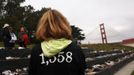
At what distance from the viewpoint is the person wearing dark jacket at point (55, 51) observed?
4.89 metres

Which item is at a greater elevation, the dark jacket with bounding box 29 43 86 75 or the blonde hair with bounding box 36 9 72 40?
the blonde hair with bounding box 36 9 72 40

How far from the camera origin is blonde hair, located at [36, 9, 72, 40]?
490 centimetres

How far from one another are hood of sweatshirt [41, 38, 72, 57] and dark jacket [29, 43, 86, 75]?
4cm

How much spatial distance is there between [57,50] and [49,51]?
0.09 metres

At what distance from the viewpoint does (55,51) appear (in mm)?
4926

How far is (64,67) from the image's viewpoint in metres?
4.90

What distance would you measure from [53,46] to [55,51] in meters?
0.06

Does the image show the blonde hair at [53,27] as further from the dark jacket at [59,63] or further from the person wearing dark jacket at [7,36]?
the person wearing dark jacket at [7,36]

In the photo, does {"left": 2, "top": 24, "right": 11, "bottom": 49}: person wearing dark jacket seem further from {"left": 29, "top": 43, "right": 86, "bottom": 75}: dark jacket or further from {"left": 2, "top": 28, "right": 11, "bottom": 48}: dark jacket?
{"left": 29, "top": 43, "right": 86, "bottom": 75}: dark jacket

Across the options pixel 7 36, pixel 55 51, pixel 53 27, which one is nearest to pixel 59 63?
pixel 55 51

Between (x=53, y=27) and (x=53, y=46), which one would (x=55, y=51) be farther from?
(x=53, y=27)

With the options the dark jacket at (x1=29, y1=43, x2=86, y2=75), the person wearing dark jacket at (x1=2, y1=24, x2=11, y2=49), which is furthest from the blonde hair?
the person wearing dark jacket at (x1=2, y1=24, x2=11, y2=49)

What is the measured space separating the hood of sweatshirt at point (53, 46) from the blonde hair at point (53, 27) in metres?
0.05

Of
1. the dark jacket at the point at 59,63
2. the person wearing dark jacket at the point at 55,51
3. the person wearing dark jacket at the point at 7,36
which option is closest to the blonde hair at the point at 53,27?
the person wearing dark jacket at the point at 55,51
